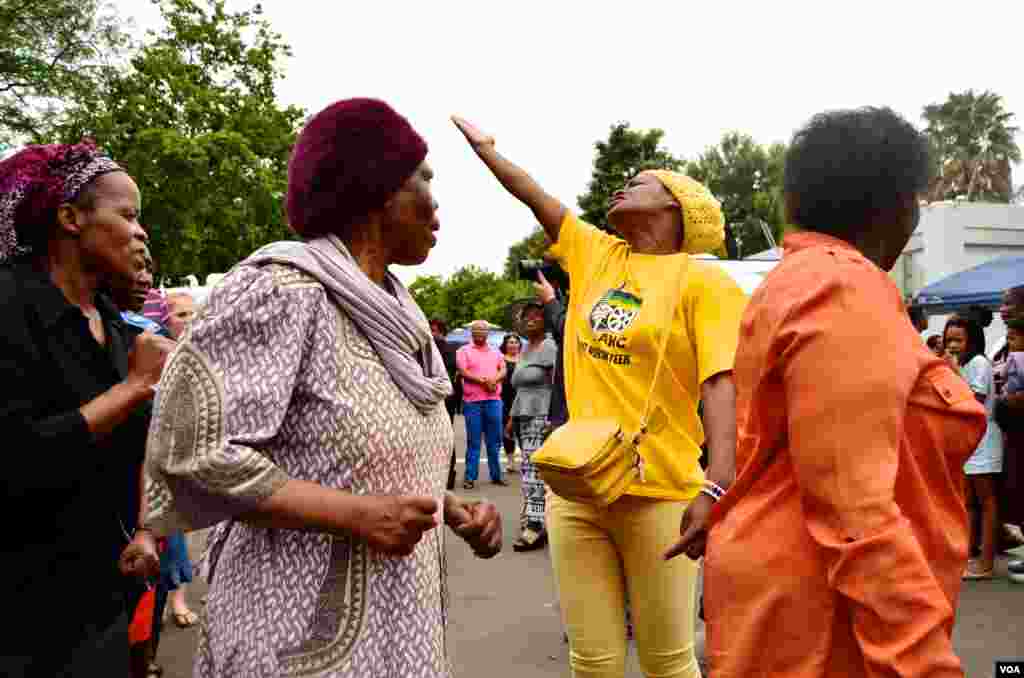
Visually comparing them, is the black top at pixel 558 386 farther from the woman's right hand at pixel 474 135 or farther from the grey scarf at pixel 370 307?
the grey scarf at pixel 370 307

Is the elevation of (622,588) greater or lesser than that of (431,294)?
lesser

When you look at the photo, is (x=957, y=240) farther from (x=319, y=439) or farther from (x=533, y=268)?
(x=319, y=439)

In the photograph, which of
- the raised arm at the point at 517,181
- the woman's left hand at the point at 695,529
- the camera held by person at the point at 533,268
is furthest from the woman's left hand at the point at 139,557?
the camera held by person at the point at 533,268

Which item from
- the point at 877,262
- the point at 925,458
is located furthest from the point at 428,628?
the point at 877,262

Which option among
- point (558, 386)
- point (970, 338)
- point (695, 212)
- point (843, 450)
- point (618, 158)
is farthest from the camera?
point (618, 158)

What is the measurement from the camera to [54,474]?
73.9 inches

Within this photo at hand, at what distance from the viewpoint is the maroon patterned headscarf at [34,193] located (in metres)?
2.12

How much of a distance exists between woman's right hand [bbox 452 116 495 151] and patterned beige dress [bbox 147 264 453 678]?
73.1 inches

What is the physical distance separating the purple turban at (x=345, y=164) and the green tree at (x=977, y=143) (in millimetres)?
59866

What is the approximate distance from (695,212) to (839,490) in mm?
1827

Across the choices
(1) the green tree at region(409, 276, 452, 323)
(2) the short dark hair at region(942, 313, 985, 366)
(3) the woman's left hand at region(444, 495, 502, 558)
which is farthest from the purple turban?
(1) the green tree at region(409, 276, 452, 323)

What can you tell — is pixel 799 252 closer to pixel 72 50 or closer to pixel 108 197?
pixel 108 197

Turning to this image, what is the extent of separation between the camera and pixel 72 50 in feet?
84.5

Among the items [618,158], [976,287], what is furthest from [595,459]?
[618,158]
